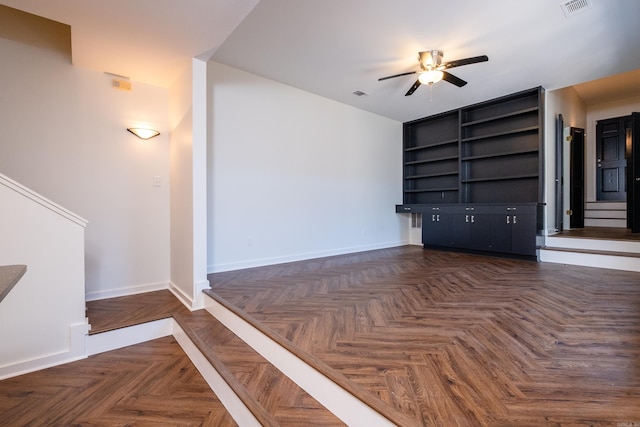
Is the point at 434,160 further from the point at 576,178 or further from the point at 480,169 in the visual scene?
the point at 576,178

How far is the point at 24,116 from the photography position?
2645mm

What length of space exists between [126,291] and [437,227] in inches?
196

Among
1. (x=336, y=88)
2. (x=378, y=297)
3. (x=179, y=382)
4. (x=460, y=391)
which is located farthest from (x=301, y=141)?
(x=460, y=391)

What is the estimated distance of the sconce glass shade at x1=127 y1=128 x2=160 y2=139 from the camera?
3081mm

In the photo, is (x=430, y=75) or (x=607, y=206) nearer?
(x=430, y=75)

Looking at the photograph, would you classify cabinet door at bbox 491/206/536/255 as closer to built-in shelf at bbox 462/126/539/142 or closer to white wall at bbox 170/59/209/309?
built-in shelf at bbox 462/126/539/142

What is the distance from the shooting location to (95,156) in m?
2.96

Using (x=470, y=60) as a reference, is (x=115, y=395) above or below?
below

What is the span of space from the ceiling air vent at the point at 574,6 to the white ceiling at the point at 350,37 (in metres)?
0.05

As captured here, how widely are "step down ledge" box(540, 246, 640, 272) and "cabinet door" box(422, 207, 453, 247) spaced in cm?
139

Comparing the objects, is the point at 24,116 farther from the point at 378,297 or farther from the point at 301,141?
the point at 378,297

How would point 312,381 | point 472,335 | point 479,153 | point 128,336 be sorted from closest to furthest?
point 312,381 < point 472,335 < point 128,336 < point 479,153

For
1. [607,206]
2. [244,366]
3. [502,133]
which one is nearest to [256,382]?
[244,366]

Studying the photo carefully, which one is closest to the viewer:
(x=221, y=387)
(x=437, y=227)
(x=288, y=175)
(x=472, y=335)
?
(x=221, y=387)
